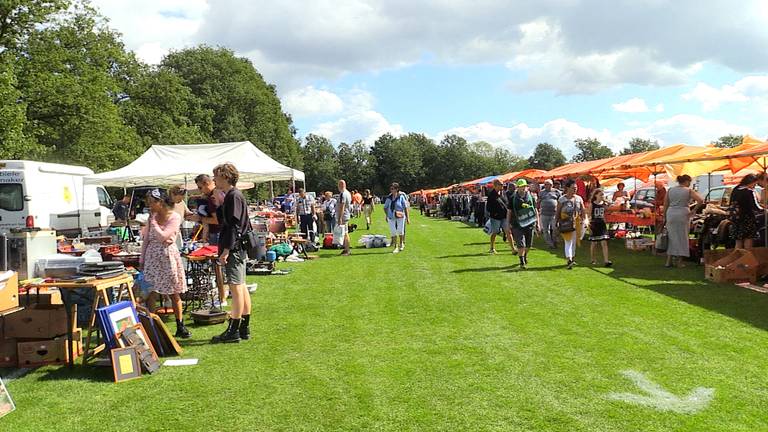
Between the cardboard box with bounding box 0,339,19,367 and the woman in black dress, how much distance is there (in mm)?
10572

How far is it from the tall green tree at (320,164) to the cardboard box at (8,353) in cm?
8716

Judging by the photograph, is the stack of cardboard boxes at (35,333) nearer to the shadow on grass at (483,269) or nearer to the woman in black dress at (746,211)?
the shadow on grass at (483,269)

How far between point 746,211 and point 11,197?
16031 mm

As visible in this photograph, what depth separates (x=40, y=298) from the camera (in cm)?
562

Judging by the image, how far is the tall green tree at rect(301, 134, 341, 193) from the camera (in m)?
95.7

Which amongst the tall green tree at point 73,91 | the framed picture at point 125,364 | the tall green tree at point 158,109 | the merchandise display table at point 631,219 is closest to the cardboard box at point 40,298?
the framed picture at point 125,364

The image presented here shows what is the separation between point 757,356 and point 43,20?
29307 millimetres

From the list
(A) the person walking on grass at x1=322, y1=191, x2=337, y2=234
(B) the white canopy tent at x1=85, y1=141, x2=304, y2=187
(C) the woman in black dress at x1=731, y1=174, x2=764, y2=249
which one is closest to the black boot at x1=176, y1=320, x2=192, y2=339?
(B) the white canopy tent at x1=85, y1=141, x2=304, y2=187

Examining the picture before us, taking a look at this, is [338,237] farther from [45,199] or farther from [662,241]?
[662,241]

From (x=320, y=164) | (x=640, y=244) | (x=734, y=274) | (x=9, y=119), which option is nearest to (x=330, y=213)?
(x=640, y=244)

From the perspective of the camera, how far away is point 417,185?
107m

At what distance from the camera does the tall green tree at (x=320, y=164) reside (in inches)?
3767

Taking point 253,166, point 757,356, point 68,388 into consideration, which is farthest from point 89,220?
point 757,356

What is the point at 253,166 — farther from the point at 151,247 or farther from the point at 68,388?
the point at 68,388
